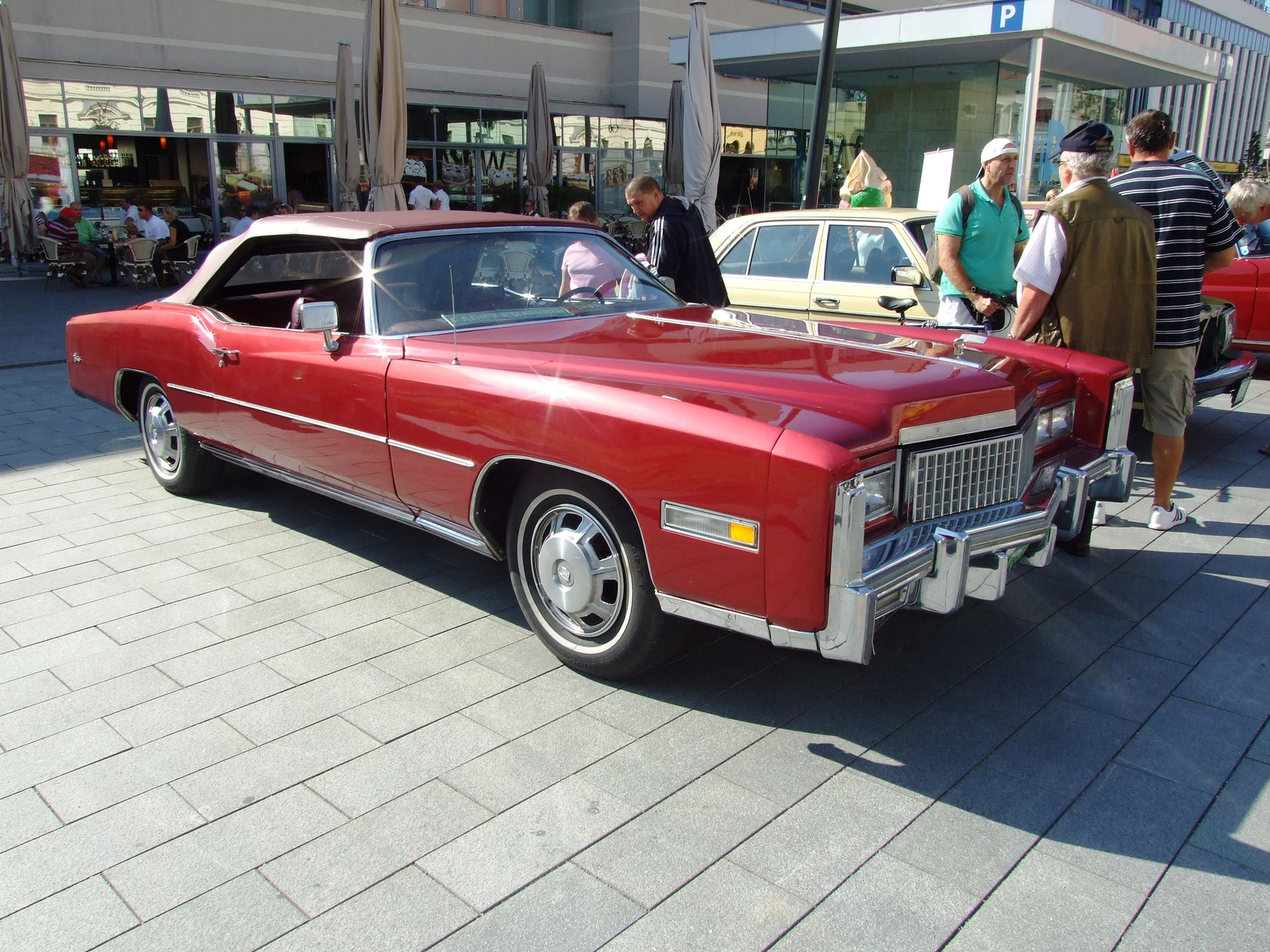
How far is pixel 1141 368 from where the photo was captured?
15.3 feet

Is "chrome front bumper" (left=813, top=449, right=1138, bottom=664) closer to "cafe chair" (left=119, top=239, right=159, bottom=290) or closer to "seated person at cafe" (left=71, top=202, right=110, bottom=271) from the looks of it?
"cafe chair" (left=119, top=239, right=159, bottom=290)

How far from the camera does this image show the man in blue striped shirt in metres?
4.72

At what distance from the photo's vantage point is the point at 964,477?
10.1 feet

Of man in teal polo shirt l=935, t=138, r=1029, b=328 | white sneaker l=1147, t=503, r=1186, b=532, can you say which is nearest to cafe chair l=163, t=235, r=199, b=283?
man in teal polo shirt l=935, t=138, r=1029, b=328

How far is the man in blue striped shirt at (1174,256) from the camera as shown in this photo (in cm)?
472

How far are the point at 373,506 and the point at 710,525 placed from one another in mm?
1858

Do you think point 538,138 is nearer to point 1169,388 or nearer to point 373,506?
point 1169,388

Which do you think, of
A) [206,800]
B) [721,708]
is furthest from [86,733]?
[721,708]

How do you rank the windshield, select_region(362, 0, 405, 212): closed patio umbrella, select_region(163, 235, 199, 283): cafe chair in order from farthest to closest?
select_region(163, 235, 199, 283): cafe chair < select_region(362, 0, 405, 212): closed patio umbrella < the windshield

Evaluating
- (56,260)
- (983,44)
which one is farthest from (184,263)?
(983,44)

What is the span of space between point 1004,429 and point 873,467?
29.8 inches

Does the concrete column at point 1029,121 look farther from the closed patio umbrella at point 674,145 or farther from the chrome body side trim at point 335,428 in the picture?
the chrome body side trim at point 335,428

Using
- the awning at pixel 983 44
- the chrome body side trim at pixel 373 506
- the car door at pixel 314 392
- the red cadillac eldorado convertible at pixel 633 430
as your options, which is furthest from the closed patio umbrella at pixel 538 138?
the chrome body side trim at pixel 373 506

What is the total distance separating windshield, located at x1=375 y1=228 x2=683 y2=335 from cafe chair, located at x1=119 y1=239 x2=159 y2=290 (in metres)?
13.2
